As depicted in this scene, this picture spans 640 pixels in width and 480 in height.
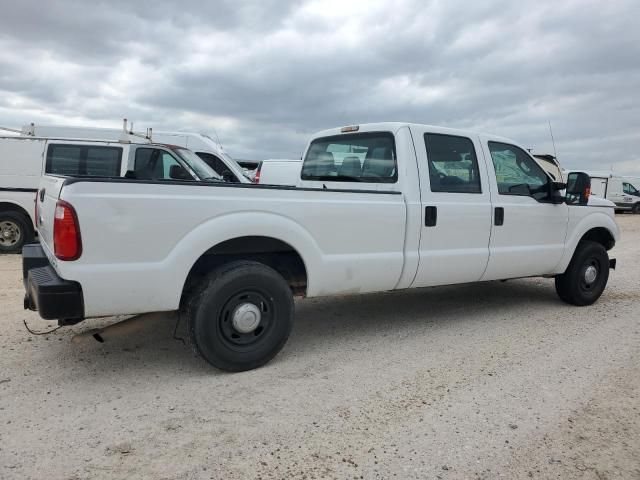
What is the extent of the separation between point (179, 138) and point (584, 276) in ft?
27.3

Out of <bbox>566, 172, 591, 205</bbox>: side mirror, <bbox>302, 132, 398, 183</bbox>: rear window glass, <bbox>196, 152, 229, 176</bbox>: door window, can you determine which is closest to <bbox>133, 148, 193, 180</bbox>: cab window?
<bbox>196, 152, 229, 176</bbox>: door window

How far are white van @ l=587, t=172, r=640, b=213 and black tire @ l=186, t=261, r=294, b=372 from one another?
28715mm

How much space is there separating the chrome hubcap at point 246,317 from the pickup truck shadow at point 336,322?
42cm

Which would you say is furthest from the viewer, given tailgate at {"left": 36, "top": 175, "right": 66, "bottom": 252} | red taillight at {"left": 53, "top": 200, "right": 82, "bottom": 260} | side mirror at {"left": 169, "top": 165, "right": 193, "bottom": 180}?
side mirror at {"left": 169, "top": 165, "right": 193, "bottom": 180}

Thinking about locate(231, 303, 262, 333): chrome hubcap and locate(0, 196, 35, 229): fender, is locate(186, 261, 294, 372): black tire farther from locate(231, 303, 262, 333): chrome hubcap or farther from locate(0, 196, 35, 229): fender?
locate(0, 196, 35, 229): fender

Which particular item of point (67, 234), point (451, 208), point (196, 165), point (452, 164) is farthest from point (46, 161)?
point (451, 208)

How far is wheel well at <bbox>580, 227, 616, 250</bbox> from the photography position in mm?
6237

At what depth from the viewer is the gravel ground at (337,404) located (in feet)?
8.73

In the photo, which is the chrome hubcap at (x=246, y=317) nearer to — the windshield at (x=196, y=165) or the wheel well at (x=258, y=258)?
the wheel well at (x=258, y=258)

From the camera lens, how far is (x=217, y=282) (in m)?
3.57

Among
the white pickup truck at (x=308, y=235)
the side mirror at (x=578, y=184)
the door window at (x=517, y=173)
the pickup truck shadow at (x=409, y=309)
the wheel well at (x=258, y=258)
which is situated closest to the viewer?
the white pickup truck at (x=308, y=235)

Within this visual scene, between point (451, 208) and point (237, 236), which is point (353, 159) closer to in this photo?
point (451, 208)

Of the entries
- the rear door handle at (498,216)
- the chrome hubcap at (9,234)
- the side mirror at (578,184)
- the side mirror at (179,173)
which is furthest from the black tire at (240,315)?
the chrome hubcap at (9,234)

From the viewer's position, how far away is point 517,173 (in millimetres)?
5449
